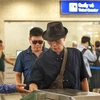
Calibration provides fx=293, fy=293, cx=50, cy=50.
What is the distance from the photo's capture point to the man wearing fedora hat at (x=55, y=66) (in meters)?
2.38

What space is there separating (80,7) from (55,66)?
275 inches

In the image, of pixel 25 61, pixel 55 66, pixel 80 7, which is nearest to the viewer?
pixel 55 66

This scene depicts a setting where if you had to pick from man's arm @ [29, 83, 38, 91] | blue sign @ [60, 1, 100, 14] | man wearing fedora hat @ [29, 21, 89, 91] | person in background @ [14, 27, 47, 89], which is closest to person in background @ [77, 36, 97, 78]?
blue sign @ [60, 1, 100, 14]

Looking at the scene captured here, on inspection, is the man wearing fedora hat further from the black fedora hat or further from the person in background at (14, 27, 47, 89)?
the person in background at (14, 27, 47, 89)

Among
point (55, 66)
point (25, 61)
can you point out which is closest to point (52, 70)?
point (55, 66)

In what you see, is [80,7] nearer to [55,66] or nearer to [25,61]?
[25,61]

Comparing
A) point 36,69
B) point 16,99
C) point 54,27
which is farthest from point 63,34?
point 16,99

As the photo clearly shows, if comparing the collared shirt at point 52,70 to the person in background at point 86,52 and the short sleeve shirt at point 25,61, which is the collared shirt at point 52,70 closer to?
the short sleeve shirt at point 25,61

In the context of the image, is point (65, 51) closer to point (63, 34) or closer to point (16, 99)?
point (63, 34)

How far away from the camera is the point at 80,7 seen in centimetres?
918

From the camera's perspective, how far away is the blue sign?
912cm

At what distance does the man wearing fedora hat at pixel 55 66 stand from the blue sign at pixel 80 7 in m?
6.72

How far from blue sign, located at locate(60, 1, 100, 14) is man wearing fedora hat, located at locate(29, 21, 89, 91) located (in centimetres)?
672

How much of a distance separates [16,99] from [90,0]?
755 centimetres
